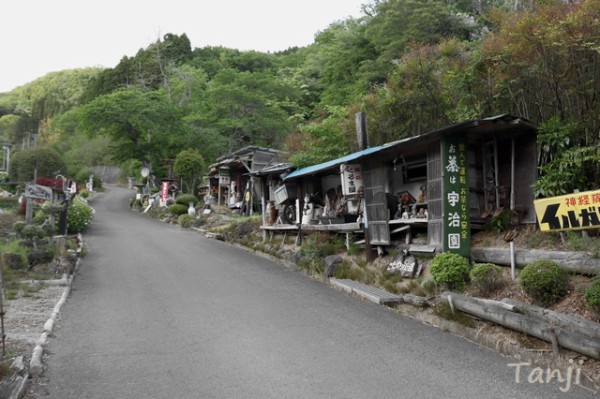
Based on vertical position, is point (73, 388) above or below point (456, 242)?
below

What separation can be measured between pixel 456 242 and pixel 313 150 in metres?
9.17

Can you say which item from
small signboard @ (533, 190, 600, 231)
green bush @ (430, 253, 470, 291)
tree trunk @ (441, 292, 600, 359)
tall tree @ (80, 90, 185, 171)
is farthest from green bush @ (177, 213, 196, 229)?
small signboard @ (533, 190, 600, 231)

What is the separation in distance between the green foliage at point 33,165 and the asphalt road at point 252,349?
27.6 metres

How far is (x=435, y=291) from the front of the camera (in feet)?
31.3

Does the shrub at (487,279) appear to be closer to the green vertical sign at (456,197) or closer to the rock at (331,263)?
the green vertical sign at (456,197)

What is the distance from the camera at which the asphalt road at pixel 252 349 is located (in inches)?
235

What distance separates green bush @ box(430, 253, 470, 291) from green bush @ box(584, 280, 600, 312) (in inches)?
104

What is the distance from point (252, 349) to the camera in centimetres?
755

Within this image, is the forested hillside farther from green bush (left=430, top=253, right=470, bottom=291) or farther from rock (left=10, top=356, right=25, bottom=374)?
rock (left=10, top=356, right=25, bottom=374)

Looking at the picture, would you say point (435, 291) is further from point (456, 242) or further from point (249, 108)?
point (249, 108)

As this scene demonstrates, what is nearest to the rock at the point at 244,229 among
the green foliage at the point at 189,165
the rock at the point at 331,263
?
the rock at the point at 331,263

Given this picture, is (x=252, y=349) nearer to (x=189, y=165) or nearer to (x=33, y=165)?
(x=189, y=165)

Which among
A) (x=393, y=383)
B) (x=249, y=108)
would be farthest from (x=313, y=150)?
(x=249, y=108)

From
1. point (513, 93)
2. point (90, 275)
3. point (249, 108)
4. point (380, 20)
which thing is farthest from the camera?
point (249, 108)
